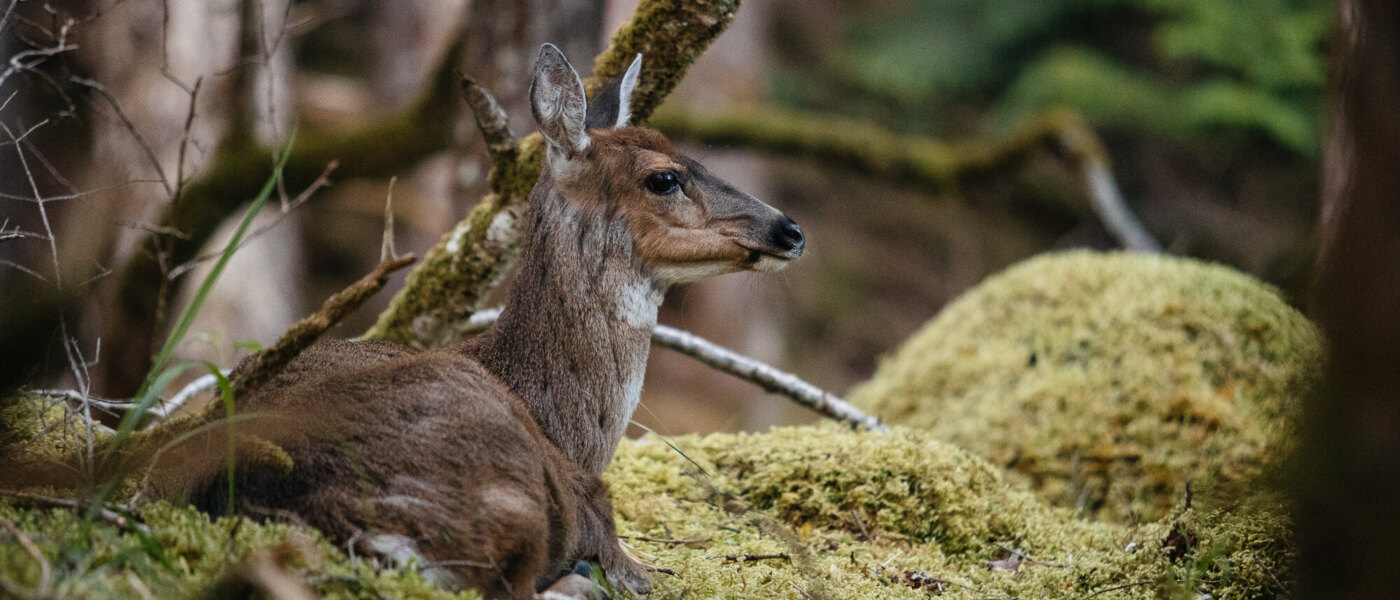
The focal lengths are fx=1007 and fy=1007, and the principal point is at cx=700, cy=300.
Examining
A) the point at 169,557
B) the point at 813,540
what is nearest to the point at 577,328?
the point at 813,540

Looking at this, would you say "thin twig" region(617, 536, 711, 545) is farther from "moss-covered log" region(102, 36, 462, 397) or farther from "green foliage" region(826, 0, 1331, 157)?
"green foliage" region(826, 0, 1331, 157)

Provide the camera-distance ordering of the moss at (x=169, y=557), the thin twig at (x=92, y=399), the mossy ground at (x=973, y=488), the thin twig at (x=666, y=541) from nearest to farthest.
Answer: the moss at (x=169, y=557) < the mossy ground at (x=973, y=488) < the thin twig at (x=92, y=399) < the thin twig at (x=666, y=541)

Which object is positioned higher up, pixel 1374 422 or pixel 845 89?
pixel 845 89

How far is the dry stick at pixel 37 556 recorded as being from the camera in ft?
6.82

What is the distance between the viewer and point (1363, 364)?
215cm

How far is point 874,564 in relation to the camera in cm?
396

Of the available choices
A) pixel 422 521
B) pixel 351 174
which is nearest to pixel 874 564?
pixel 422 521

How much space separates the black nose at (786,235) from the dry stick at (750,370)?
1.45 m

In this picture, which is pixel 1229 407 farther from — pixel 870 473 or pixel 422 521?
pixel 422 521

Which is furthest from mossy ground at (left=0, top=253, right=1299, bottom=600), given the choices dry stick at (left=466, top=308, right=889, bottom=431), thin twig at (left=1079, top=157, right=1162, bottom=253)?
thin twig at (left=1079, top=157, right=1162, bottom=253)

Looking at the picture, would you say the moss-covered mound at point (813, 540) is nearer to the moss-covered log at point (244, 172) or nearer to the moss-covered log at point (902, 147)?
the moss-covered log at point (244, 172)

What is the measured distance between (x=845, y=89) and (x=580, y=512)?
1368 cm

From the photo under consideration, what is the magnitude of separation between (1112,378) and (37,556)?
568cm

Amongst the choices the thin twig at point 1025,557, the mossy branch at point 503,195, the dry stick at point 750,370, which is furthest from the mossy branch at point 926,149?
the thin twig at point 1025,557
